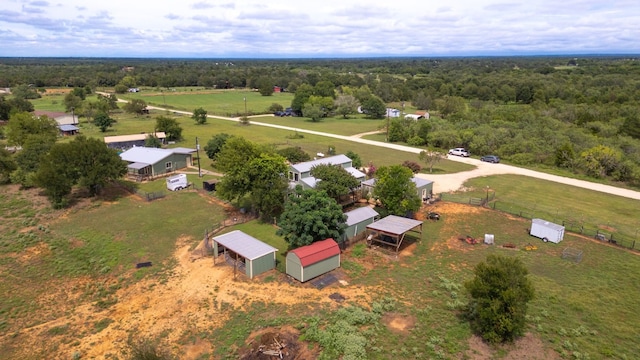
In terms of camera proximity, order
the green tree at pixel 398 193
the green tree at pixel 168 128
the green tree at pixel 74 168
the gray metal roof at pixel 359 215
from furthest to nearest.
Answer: the green tree at pixel 168 128, the green tree at pixel 74 168, the green tree at pixel 398 193, the gray metal roof at pixel 359 215

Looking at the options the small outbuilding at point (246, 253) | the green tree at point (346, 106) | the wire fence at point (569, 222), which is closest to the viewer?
the small outbuilding at point (246, 253)

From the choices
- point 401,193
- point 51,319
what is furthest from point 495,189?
point 51,319

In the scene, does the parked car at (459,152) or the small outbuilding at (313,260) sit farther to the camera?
the parked car at (459,152)

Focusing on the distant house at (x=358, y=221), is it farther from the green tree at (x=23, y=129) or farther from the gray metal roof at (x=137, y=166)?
the green tree at (x=23, y=129)

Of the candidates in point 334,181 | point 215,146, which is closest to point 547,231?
point 334,181

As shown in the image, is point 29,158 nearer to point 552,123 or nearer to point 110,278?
point 110,278

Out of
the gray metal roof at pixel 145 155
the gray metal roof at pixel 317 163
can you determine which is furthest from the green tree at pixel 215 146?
the gray metal roof at pixel 317 163

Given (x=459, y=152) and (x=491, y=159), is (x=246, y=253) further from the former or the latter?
Result: (x=459, y=152)
